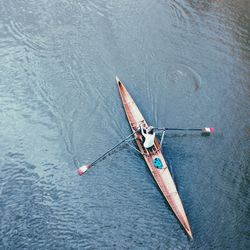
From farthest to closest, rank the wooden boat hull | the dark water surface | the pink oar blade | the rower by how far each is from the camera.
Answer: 1. the pink oar blade
2. the rower
3. the dark water surface
4. the wooden boat hull

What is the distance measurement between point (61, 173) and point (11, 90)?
8.01 metres

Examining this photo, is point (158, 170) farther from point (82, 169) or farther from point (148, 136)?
point (82, 169)

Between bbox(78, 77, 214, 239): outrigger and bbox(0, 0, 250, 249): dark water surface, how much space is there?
57 centimetres

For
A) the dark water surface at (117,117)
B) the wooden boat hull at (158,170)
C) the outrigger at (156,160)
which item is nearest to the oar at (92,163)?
Answer: the outrigger at (156,160)

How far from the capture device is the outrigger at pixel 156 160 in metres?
19.3

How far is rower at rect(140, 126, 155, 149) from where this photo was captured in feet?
68.0

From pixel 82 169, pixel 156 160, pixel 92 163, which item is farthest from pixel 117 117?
pixel 82 169

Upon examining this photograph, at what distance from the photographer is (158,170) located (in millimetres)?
20812

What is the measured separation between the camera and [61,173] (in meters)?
21.1

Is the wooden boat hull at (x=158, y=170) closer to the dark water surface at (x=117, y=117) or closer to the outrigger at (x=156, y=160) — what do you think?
the outrigger at (x=156, y=160)

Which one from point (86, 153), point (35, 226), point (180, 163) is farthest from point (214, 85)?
point (35, 226)

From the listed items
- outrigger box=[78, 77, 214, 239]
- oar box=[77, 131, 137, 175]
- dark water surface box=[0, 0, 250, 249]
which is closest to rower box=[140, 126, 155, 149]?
outrigger box=[78, 77, 214, 239]

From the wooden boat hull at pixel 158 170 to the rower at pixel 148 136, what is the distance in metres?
0.38

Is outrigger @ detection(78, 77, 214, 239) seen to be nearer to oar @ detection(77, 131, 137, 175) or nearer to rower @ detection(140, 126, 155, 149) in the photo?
oar @ detection(77, 131, 137, 175)
